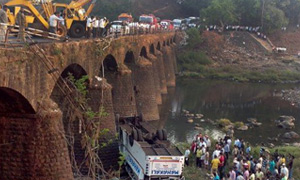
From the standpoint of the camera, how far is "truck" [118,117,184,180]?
18.2 m

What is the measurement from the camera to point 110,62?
29844mm

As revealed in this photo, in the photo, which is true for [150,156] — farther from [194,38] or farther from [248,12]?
[248,12]

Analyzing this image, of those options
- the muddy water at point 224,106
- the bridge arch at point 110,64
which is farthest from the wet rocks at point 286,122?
the bridge arch at point 110,64

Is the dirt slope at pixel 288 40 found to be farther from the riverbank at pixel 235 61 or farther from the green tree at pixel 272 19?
the riverbank at pixel 235 61

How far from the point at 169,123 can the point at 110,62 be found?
11.3 metres

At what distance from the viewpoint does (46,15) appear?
24.6 m

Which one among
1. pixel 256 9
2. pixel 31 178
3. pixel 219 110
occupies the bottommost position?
pixel 219 110

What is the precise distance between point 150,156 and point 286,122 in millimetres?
26583

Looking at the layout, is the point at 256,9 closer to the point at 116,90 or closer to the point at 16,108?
the point at 116,90

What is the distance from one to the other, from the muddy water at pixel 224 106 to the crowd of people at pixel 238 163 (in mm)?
9012

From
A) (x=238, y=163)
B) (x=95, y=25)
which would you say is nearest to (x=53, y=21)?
(x=95, y=25)

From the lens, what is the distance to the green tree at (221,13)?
78.1 m

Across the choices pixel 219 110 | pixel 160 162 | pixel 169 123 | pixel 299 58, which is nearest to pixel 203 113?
pixel 219 110

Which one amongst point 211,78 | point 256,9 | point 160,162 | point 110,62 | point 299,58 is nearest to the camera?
point 160,162
